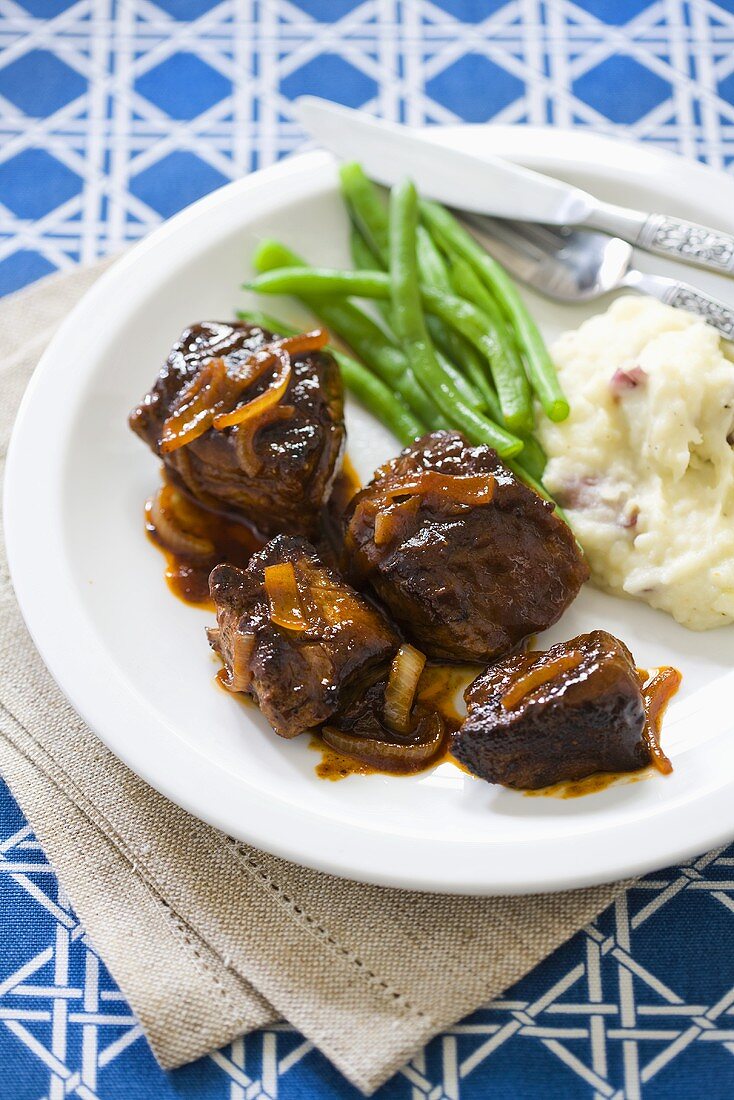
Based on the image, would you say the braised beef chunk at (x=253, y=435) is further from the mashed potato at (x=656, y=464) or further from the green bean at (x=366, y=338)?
the mashed potato at (x=656, y=464)

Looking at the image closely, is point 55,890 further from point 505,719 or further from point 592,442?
point 592,442

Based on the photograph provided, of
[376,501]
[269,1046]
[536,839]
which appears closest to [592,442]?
[376,501]

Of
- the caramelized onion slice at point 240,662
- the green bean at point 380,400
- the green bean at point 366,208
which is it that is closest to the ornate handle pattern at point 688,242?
the green bean at point 366,208

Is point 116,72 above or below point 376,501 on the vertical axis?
above

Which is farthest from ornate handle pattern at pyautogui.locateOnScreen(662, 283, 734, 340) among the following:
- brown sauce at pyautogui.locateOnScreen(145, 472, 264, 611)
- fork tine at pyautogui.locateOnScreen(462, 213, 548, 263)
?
brown sauce at pyautogui.locateOnScreen(145, 472, 264, 611)

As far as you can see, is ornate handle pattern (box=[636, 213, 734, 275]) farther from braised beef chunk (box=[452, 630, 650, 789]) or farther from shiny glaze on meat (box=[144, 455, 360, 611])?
braised beef chunk (box=[452, 630, 650, 789])

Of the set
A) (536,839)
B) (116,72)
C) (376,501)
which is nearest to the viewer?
(536,839)
